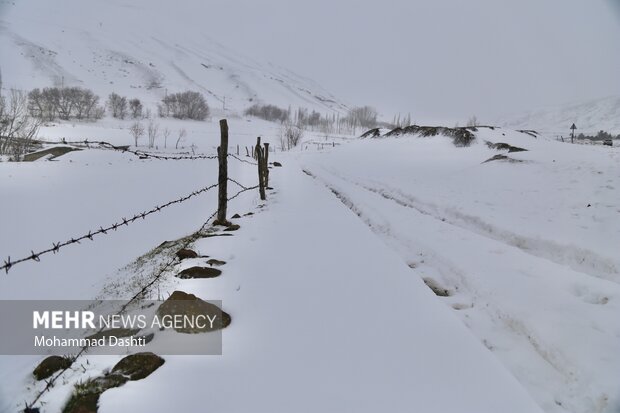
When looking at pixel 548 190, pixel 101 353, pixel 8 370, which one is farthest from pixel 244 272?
pixel 548 190

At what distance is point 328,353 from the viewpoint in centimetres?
282

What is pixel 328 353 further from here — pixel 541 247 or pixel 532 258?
pixel 541 247

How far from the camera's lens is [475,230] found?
7.92m

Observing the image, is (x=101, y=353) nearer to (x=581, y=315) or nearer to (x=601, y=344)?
(x=601, y=344)

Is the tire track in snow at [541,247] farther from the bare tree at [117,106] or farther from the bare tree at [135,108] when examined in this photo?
the bare tree at [135,108]

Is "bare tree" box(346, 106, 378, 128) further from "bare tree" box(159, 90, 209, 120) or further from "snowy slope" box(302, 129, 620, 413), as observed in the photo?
"snowy slope" box(302, 129, 620, 413)

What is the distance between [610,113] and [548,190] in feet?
757

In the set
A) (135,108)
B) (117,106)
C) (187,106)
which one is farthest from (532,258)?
(117,106)

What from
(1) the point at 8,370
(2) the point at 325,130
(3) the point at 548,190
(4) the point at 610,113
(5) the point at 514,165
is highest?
(4) the point at 610,113

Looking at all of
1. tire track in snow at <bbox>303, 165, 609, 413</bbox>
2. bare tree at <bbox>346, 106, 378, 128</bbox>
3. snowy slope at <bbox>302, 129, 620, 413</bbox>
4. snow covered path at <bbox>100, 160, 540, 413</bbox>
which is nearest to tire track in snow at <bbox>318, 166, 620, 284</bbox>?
snowy slope at <bbox>302, 129, 620, 413</bbox>

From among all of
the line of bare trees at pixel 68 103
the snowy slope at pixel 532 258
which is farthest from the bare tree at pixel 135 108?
the snowy slope at pixel 532 258

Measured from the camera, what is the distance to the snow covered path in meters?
2.27

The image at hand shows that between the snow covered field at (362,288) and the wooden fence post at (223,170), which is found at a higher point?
the wooden fence post at (223,170)

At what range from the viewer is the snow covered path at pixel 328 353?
227 cm
